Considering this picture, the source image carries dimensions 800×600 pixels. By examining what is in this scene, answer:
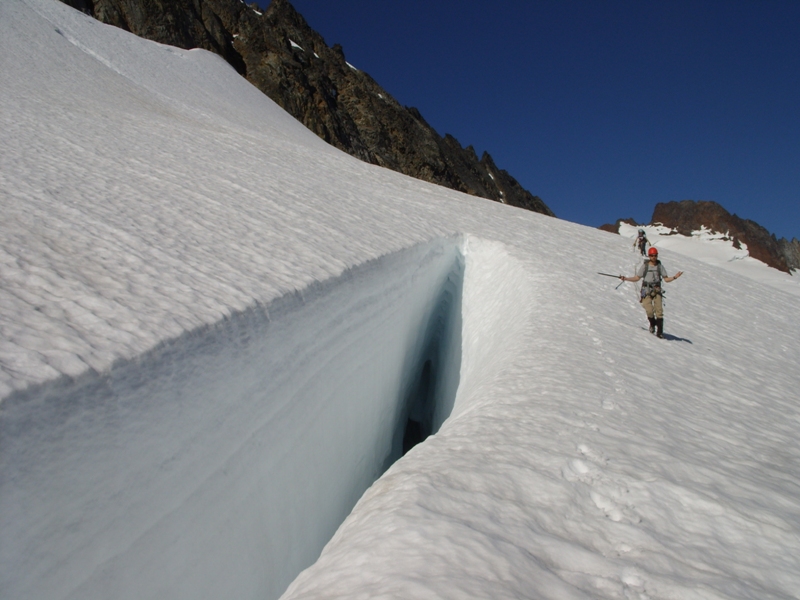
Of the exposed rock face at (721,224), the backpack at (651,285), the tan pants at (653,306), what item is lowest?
the tan pants at (653,306)

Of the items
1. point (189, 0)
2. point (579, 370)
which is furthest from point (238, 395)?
point (189, 0)

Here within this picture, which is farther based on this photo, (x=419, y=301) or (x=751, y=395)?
(x=419, y=301)

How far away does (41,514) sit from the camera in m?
1.33

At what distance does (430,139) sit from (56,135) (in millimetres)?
29915

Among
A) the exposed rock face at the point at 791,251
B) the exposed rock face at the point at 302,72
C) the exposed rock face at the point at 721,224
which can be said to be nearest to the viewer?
the exposed rock face at the point at 302,72

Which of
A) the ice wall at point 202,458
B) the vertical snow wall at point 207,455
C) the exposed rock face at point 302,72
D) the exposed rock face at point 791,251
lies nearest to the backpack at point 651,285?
the vertical snow wall at point 207,455

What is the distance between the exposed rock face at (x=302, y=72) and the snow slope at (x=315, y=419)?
22493 millimetres

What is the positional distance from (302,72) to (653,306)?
2679 cm

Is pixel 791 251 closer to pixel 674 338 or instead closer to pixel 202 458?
pixel 674 338

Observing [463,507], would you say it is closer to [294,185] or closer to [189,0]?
[294,185]

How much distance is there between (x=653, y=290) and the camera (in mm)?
4348

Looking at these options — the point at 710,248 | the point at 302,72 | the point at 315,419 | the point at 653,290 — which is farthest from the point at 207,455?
the point at 710,248

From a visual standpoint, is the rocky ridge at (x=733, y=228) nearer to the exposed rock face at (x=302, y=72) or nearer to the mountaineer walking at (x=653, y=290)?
the exposed rock face at (x=302, y=72)

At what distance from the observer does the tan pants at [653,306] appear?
4145 mm
